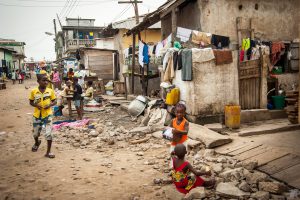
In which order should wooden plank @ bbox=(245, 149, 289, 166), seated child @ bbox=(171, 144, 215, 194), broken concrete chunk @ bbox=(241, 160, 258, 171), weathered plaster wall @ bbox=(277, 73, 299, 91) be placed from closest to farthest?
seated child @ bbox=(171, 144, 215, 194) → broken concrete chunk @ bbox=(241, 160, 258, 171) → wooden plank @ bbox=(245, 149, 289, 166) → weathered plaster wall @ bbox=(277, 73, 299, 91)

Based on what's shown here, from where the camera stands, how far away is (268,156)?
4.99m

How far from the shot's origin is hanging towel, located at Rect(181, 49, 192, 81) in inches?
303

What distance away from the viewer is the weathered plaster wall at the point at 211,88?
7.77 m

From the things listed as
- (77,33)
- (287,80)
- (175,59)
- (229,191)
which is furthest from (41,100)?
(77,33)

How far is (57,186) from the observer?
4703 millimetres

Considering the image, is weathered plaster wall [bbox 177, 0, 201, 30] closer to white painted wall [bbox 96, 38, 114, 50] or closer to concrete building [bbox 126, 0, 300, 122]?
concrete building [bbox 126, 0, 300, 122]

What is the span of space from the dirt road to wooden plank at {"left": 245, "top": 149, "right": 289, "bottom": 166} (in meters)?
1.71

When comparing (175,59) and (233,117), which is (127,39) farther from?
(233,117)

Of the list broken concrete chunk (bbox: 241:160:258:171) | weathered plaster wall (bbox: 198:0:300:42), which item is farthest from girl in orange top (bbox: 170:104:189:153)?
weathered plaster wall (bbox: 198:0:300:42)

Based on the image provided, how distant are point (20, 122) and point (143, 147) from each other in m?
6.27

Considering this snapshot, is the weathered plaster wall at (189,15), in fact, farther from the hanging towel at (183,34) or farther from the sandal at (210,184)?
the sandal at (210,184)

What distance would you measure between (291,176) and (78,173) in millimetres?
3777

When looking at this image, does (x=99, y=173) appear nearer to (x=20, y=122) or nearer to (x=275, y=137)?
(x=275, y=137)

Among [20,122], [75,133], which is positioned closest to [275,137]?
[75,133]
